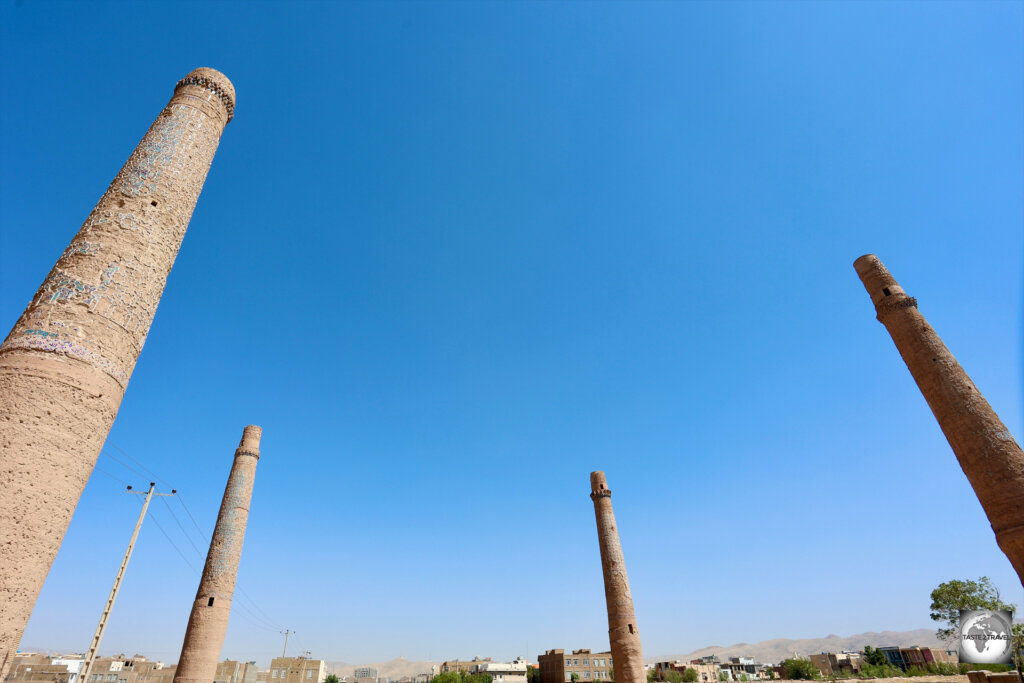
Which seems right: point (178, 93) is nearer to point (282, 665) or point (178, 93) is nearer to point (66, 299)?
point (66, 299)

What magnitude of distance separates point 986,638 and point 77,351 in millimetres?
31468

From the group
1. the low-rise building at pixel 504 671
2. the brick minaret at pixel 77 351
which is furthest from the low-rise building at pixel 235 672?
the brick minaret at pixel 77 351

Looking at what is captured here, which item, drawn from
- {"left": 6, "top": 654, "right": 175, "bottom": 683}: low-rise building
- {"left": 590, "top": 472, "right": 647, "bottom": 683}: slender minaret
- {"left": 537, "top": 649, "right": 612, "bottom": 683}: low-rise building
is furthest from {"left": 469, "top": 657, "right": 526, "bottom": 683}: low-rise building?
{"left": 590, "top": 472, "right": 647, "bottom": 683}: slender minaret

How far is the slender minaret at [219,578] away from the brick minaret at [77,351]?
13314 millimetres

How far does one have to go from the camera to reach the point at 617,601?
1977cm

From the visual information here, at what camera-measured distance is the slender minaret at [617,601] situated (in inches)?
736

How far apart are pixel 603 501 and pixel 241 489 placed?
47.6ft

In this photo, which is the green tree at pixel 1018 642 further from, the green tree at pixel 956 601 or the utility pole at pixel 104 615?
the utility pole at pixel 104 615

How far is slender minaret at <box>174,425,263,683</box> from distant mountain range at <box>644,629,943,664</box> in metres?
158

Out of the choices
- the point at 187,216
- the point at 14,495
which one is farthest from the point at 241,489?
the point at 14,495

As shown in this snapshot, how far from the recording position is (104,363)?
454cm

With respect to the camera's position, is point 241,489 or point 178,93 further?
point 241,489

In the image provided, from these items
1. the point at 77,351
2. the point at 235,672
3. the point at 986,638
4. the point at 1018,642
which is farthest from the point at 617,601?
the point at 235,672

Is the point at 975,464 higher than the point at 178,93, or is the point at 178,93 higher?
the point at 178,93
